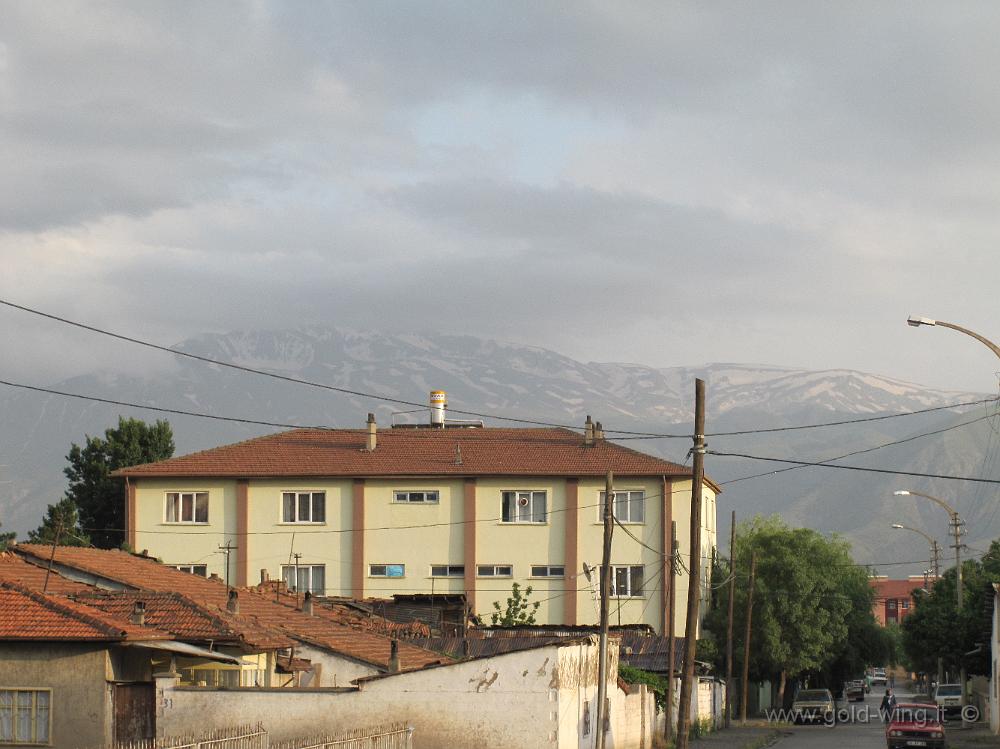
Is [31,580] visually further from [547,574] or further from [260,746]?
[547,574]

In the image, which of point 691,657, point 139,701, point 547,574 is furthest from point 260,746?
point 547,574

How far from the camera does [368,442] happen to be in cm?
7306

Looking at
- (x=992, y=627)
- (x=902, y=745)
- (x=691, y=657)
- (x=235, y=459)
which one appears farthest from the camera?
(x=235, y=459)

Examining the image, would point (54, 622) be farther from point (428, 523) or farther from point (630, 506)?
point (630, 506)

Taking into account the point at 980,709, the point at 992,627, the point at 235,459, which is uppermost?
the point at 235,459

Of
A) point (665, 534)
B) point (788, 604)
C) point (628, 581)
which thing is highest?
point (665, 534)

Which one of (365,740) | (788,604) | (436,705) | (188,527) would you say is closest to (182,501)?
(188,527)

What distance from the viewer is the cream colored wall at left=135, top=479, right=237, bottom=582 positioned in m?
70.2

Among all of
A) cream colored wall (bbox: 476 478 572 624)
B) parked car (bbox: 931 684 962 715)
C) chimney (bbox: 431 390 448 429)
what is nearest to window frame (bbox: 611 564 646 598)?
cream colored wall (bbox: 476 478 572 624)

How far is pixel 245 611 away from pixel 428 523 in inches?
1156

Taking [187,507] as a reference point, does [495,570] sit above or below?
below

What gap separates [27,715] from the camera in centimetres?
3008

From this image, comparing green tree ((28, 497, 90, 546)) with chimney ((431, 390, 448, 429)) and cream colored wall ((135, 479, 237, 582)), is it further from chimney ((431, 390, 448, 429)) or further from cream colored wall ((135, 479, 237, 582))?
chimney ((431, 390, 448, 429))

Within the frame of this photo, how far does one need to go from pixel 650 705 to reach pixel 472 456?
1004 inches
